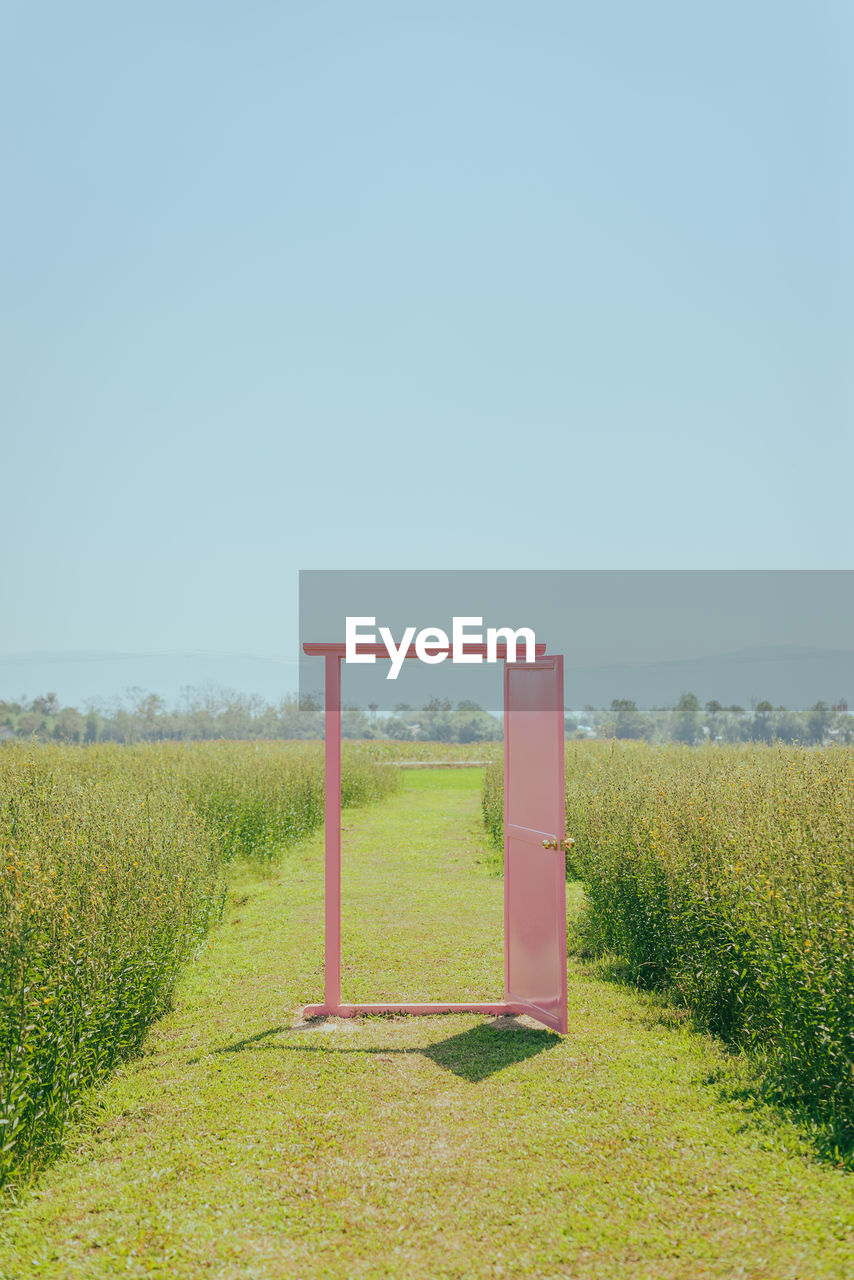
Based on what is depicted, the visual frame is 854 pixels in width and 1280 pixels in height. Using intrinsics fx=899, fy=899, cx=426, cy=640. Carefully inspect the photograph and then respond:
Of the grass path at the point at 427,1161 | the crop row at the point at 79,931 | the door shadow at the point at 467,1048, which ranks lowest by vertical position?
the door shadow at the point at 467,1048

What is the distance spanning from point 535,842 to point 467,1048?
1357 millimetres

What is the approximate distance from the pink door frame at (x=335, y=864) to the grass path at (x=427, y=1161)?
145mm

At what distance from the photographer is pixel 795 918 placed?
4660mm

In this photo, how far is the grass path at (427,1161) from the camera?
11.3 ft

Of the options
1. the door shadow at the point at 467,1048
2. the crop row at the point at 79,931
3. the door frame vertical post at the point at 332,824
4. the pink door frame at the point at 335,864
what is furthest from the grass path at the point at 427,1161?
the door frame vertical post at the point at 332,824

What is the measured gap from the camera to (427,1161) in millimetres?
4168

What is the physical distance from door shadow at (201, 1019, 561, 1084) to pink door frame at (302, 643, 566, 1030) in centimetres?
27

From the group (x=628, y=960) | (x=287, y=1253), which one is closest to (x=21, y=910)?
(x=287, y=1253)

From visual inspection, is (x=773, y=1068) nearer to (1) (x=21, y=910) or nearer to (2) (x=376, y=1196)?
(2) (x=376, y=1196)

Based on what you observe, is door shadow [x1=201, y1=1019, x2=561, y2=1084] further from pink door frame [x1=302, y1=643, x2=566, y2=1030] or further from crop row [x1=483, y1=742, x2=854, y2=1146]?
crop row [x1=483, y1=742, x2=854, y2=1146]

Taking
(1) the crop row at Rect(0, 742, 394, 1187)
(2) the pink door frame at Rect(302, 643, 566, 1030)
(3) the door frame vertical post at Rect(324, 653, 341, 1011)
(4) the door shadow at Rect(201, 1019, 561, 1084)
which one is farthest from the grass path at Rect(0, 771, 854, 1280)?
(3) the door frame vertical post at Rect(324, 653, 341, 1011)

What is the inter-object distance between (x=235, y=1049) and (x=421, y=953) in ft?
8.60

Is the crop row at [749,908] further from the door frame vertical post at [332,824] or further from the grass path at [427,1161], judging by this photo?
the door frame vertical post at [332,824]

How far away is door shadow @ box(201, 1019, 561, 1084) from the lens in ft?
17.6
